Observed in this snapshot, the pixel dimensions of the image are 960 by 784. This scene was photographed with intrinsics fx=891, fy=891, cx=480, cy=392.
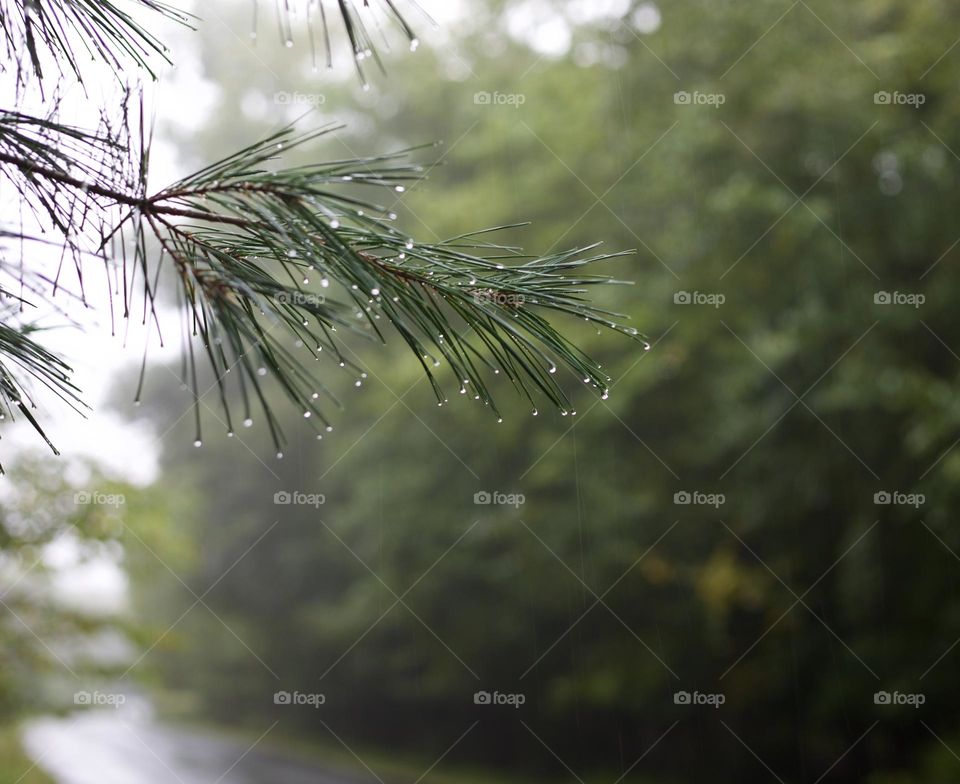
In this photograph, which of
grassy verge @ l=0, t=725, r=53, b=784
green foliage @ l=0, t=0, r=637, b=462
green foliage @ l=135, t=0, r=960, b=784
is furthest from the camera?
grassy verge @ l=0, t=725, r=53, b=784

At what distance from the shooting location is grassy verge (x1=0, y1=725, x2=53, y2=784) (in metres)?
5.02

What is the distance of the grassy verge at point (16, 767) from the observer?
5.02m

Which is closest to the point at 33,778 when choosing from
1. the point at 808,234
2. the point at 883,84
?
the point at 808,234

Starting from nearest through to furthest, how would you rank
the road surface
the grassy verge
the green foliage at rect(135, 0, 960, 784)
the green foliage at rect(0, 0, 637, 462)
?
the green foliage at rect(0, 0, 637, 462) < the green foliage at rect(135, 0, 960, 784) < the grassy verge < the road surface

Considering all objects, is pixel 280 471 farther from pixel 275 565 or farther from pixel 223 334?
pixel 223 334

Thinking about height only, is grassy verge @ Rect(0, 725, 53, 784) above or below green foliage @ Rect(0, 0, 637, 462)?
above

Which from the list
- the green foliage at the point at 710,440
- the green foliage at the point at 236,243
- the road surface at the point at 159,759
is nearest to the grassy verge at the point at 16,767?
the road surface at the point at 159,759


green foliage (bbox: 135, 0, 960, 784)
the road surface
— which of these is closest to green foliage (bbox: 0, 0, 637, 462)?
green foliage (bbox: 135, 0, 960, 784)

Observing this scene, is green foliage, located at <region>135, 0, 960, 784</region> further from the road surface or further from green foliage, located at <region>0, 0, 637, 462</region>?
green foliage, located at <region>0, 0, 637, 462</region>

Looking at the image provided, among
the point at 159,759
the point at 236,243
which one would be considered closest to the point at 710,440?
the point at 236,243

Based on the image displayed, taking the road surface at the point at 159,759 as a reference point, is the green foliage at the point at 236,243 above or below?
below

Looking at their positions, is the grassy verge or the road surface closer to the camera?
the grassy verge

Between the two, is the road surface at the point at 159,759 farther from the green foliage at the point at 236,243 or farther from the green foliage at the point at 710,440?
the green foliage at the point at 236,243

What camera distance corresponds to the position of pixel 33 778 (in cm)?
526
